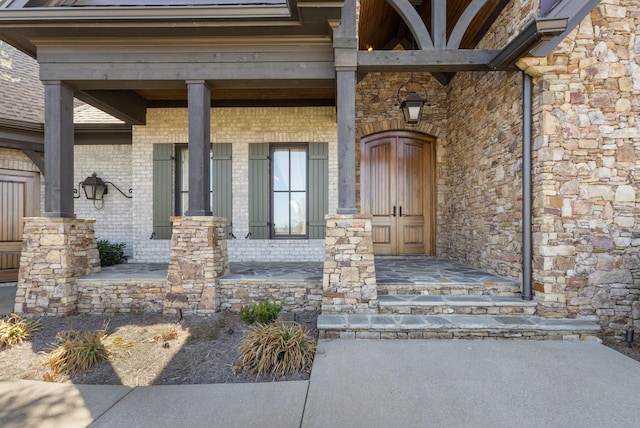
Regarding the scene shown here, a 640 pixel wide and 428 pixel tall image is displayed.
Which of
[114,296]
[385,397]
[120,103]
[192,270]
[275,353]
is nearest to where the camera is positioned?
[385,397]

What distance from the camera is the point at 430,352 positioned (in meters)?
2.93

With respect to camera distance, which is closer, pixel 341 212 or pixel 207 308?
pixel 341 212

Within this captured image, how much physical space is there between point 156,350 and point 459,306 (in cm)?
326

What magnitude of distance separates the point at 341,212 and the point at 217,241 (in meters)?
1.73

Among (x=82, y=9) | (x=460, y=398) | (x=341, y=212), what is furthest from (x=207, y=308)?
(x=82, y=9)

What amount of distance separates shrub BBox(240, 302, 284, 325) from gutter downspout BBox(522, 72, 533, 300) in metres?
2.90

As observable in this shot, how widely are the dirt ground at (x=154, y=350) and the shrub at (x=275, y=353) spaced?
0.08 metres

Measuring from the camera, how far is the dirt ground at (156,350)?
2637 millimetres

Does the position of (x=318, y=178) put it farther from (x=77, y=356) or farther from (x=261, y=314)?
(x=77, y=356)

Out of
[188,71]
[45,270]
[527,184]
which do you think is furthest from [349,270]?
[45,270]

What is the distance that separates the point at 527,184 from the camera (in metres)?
3.59

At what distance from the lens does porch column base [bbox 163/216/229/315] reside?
12.9 feet

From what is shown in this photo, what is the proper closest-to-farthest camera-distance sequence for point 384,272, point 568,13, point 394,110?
point 568,13, point 384,272, point 394,110

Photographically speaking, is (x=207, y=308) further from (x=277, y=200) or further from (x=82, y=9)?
(x=82, y=9)
